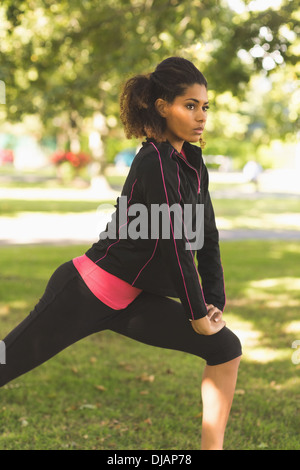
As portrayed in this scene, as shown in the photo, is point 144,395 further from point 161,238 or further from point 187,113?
point 187,113

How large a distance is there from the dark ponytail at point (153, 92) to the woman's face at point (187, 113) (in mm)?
23

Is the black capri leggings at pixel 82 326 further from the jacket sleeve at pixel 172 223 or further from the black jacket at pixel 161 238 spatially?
the jacket sleeve at pixel 172 223

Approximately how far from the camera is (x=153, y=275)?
2908 millimetres

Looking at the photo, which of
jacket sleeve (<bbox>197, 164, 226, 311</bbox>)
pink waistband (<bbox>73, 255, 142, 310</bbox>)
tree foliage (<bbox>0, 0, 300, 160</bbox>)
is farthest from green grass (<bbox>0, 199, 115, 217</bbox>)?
pink waistband (<bbox>73, 255, 142, 310</bbox>)

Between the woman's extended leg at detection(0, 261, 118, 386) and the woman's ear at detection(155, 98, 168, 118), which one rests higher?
the woman's ear at detection(155, 98, 168, 118)

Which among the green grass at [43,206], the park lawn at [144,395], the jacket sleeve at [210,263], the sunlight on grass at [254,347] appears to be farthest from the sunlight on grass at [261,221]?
the jacket sleeve at [210,263]

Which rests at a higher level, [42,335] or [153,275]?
[153,275]

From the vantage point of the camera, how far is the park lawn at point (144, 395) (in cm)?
413

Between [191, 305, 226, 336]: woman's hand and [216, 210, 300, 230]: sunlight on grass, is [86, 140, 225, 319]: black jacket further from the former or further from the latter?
[216, 210, 300, 230]: sunlight on grass

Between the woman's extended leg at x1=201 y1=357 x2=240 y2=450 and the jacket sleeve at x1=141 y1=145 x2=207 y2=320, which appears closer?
the jacket sleeve at x1=141 y1=145 x2=207 y2=320

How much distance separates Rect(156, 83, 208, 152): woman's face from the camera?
2.86m

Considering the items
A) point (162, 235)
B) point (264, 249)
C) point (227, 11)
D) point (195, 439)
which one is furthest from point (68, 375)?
point (227, 11)
